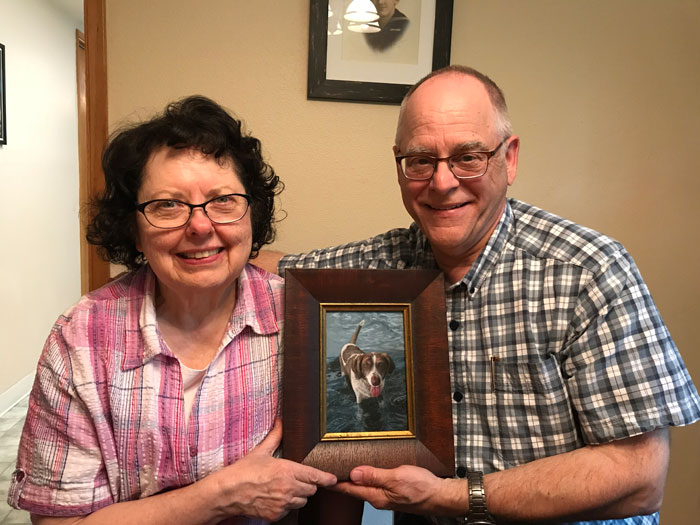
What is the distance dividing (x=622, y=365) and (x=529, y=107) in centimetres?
124

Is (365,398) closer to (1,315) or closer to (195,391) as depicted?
(195,391)

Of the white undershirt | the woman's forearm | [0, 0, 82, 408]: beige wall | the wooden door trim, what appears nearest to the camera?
the woman's forearm

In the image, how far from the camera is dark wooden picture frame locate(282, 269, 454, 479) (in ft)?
3.68

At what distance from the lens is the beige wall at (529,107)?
1.88 meters

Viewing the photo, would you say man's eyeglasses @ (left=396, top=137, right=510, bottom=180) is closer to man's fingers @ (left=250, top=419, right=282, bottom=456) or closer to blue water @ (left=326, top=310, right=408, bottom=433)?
blue water @ (left=326, top=310, right=408, bottom=433)

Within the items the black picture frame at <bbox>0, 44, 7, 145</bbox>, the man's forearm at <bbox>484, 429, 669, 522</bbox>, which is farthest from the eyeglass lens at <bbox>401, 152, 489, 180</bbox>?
the black picture frame at <bbox>0, 44, 7, 145</bbox>

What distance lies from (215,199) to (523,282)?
733mm

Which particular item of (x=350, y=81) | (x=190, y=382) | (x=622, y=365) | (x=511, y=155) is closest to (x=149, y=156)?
(x=190, y=382)

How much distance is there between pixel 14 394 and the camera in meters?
3.79

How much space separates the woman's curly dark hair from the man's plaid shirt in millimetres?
576

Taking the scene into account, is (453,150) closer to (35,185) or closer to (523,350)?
(523,350)

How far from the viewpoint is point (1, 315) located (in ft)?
11.9

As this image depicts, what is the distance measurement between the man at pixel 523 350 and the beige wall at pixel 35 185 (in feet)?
11.5

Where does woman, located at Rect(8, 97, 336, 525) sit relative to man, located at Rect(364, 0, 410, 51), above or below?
below
